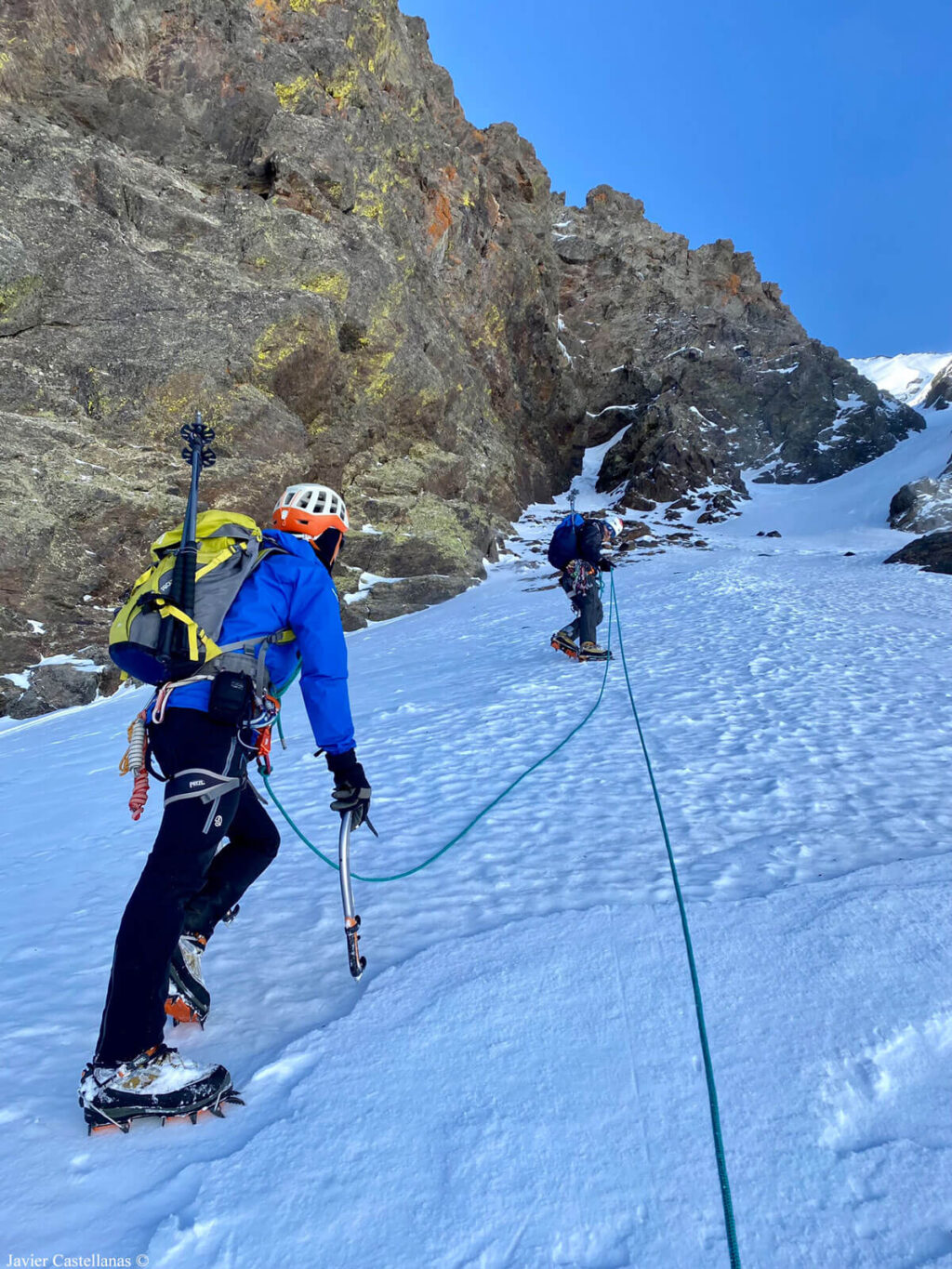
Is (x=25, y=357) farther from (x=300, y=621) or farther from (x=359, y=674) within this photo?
(x=300, y=621)

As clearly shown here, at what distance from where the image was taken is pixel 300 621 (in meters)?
2.89

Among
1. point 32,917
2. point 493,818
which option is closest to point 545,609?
point 493,818

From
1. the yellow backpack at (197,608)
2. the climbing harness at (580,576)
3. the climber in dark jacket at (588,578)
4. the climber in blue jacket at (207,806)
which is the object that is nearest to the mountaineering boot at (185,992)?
the climber in blue jacket at (207,806)

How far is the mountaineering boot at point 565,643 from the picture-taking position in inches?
449

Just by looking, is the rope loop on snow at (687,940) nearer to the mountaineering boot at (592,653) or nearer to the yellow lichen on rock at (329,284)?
the mountaineering boot at (592,653)

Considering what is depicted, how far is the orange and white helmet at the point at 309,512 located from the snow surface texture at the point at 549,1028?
2033 mm

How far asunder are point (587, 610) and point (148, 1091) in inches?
371

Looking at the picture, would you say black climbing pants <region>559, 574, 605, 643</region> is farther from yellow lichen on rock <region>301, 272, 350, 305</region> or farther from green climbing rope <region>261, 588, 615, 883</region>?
yellow lichen on rock <region>301, 272, 350, 305</region>

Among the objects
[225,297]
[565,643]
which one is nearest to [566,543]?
[565,643]

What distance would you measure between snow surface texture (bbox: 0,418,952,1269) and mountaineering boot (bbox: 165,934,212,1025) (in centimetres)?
10

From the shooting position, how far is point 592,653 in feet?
36.5

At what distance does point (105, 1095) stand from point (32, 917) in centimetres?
247

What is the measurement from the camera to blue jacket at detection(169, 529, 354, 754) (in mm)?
2842

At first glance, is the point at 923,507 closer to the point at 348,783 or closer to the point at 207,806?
the point at 348,783
